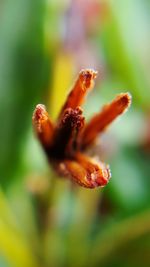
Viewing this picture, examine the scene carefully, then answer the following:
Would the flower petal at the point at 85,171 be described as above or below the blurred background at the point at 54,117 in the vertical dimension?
below

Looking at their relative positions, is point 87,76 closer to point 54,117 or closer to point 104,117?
point 104,117

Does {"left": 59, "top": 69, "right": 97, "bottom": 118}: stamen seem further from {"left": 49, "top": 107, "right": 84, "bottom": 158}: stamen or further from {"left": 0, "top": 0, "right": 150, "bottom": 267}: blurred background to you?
{"left": 0, "top": 0, "right": 150, "bottom": 267}: blurred background

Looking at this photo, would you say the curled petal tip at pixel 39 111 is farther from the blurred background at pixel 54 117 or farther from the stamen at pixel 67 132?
the blurred background at pixel 54 117

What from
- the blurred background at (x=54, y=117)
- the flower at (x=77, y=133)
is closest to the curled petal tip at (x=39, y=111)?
the flower at (x=77, y=133)

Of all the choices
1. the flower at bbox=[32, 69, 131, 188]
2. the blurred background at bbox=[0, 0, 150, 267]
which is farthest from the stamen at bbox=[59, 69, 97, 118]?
the blurred background at bbox=[0, 0, 150, 267]

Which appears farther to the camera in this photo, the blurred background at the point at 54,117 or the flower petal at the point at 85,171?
the blurred background at the point at 54,117

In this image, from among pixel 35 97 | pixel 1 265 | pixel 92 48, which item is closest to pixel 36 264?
pixel 1 265

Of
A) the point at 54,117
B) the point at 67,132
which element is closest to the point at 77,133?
the point at 67,132
